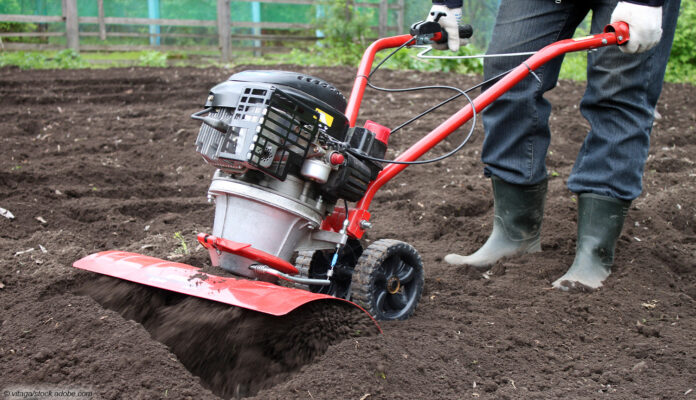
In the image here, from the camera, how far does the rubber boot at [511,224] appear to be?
2.80 m

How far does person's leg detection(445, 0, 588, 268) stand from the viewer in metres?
2.61

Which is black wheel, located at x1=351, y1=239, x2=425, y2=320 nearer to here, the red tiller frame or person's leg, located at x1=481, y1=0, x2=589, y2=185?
the red tiller frame

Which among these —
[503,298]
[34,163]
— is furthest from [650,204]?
[34,163]

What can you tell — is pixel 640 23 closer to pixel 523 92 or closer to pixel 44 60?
pixel 523 92

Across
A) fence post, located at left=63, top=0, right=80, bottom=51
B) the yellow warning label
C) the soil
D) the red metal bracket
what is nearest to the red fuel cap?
the yellow warning label

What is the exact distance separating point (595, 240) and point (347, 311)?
118cm

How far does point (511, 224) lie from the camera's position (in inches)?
111

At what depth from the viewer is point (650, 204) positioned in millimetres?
3377

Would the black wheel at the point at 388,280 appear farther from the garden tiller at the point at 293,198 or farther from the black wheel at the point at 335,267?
the black wheel at the point at 335,267

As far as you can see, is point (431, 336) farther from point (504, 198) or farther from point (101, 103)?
point (101, 103)

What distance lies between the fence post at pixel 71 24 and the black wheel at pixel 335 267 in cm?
904

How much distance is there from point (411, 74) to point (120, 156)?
4.10m

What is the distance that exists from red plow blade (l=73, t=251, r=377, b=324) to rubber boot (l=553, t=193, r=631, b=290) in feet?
3.64

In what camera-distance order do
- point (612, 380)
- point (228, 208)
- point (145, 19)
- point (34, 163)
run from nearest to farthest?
point (612, 380), point (228, 208), point (34, 163), point (145, 19)
